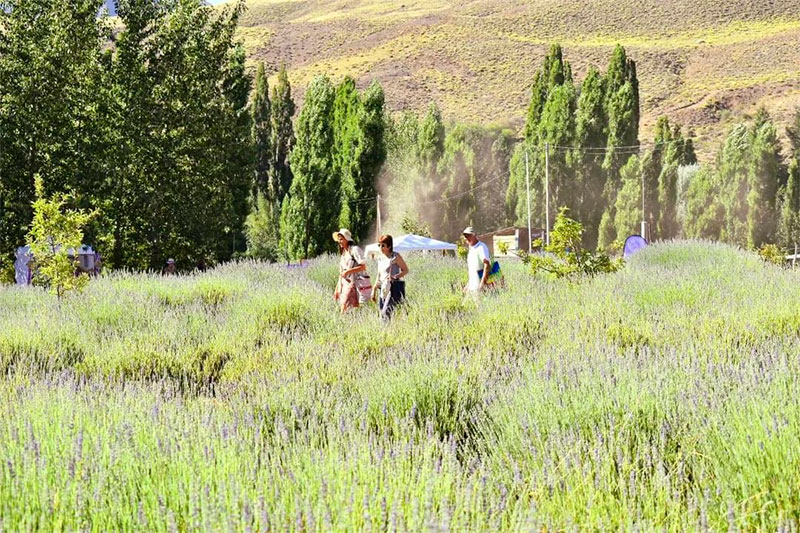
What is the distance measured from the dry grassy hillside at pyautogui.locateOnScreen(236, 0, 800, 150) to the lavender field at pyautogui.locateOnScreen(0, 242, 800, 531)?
78.8 meters

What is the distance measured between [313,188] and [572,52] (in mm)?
69445

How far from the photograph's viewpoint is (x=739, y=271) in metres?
Answer: 13.2

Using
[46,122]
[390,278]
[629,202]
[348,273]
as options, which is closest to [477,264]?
[390,278]

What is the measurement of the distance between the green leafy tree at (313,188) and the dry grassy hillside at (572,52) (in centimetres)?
4949

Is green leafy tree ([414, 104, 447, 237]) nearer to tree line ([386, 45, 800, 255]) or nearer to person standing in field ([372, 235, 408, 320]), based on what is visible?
tree line ([386, 45, 800, 255])

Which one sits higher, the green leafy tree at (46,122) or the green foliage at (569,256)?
the green leafy tree at (46,122)

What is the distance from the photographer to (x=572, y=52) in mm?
100688

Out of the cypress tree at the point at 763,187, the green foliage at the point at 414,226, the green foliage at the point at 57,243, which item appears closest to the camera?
the green foliage at the point at 57,243

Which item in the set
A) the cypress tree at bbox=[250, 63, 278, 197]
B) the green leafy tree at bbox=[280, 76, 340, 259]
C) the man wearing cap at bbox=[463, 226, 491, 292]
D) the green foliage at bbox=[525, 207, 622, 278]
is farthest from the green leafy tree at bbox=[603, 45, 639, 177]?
the man wearing cap at bbox=[463, 226, 491, 292]

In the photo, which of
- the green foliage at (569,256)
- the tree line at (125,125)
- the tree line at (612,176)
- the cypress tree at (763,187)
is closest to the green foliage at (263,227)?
the tree line at (612,176)

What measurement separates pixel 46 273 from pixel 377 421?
905 cm

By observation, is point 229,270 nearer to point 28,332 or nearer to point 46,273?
point 46,273

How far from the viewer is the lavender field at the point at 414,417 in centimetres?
287

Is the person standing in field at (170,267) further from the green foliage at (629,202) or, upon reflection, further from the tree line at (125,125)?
the green foliage at (629,202)
